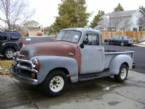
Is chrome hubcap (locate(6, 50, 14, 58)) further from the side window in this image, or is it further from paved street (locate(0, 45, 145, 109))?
the side window

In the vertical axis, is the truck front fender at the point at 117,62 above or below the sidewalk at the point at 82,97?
above

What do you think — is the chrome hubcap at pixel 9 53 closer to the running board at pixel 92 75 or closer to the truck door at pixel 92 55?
the running board at pixel 92 75

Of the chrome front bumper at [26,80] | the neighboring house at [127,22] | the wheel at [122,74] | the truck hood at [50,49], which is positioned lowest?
the wheel at [122,74]

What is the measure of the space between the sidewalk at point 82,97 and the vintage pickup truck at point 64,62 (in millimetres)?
405

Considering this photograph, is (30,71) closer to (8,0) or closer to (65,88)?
(65,88)

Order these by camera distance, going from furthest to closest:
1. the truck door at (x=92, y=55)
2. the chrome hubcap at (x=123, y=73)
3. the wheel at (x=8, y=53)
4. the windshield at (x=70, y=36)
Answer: the wheel at (x=8, y=53) → the chrome hubcap at (x=123, y=73) → the windshield at (x=70, y=36) → the truck door at (x=92, y=55)

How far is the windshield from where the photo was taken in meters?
9.12

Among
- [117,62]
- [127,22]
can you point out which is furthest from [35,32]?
[117,62]

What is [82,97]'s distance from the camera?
8156 millimetres

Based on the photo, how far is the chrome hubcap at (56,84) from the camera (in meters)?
8.09

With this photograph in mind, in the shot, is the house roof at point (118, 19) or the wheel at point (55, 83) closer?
the wheel at point (55, 83)

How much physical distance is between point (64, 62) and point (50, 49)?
0.57 metres

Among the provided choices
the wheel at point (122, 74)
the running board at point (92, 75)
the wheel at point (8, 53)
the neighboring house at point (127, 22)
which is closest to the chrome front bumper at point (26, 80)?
the running board at point (92, 75)

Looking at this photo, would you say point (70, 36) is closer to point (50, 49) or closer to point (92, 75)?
point (50, 49)
